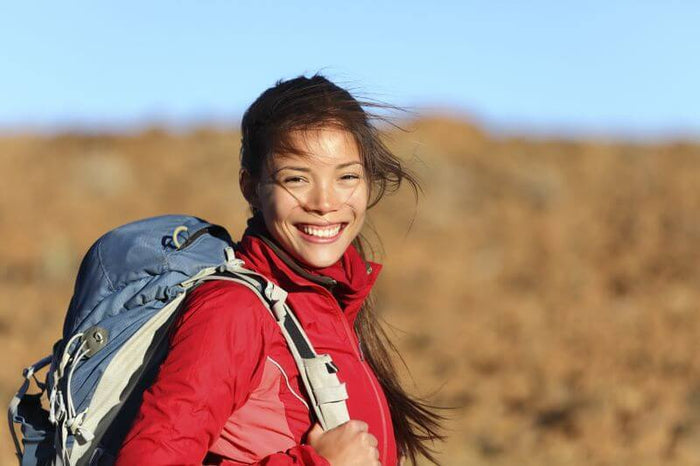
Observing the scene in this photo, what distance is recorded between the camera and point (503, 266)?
1683cm

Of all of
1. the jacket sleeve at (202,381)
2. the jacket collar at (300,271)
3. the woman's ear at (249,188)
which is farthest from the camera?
the woman's ear at (249,188)

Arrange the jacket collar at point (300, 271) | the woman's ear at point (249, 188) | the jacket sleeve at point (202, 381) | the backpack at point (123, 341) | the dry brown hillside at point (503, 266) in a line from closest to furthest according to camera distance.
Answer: the jacket sleeve at point (202, 381), the backpack at point (123, 341), the jacket collar at point (300, 271), the woman's ear at point (249, 188), the dry brown hillside at point (503, 266)

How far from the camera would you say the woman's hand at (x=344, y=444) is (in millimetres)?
2068

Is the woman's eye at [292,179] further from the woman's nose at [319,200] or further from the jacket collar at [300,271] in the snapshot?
the jacket collar at [300,271]

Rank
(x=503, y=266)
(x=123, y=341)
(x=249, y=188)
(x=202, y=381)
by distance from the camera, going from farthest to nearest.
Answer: (x=503, y=266) → (x=249, y=188) → (x=123, y=341) → (x=202, y=381)

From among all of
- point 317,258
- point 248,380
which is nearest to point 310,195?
point 317,258

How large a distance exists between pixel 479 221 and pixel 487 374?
781 centimetres

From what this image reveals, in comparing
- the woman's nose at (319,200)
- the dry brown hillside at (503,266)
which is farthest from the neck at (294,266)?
the dry brown hillside at (503,266)

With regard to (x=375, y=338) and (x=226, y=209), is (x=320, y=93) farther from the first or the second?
(x=226, y=209)

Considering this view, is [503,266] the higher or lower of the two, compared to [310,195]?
lower

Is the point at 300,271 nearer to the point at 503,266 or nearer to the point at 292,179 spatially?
the point at 292,179

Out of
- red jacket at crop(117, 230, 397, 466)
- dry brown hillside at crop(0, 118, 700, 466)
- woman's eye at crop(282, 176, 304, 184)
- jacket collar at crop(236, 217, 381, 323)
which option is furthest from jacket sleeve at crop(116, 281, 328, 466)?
dry brown hillside at crop(0, 118, 700, 466)

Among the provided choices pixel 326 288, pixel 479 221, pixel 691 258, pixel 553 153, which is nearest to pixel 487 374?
pixel 691 258

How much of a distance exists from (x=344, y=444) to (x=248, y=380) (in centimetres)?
24
